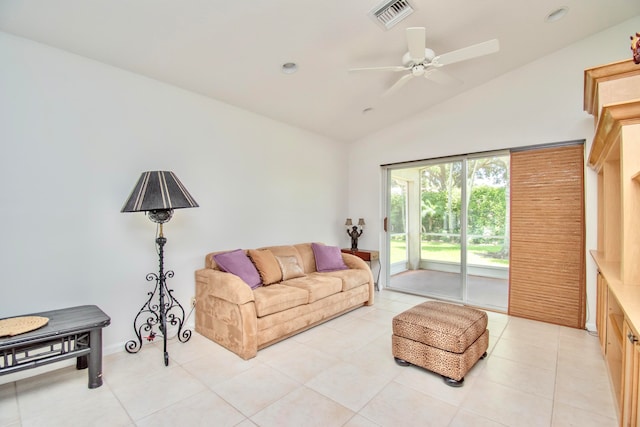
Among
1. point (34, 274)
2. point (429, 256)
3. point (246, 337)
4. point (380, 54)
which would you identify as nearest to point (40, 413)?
Result: point (34, 274)

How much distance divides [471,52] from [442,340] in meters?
2.36

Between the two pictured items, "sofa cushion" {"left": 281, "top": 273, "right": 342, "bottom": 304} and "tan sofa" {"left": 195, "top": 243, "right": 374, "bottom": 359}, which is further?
"sofa cushion" {"left": 281, "top": 273, "right": 342, "bottom": 304}

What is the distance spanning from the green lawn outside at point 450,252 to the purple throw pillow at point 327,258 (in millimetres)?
1351

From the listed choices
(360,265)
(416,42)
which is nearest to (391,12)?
(416,42)

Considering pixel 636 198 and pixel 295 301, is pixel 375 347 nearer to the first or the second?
pixel 295 301

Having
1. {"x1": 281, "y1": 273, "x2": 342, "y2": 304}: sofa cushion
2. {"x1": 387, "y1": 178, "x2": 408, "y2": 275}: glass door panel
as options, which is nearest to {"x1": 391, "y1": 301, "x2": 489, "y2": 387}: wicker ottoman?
{"x1": 281, "y1": 273, "x2": 342, "y2": 304}: sofa cushion

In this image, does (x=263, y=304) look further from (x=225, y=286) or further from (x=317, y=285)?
(x=317, y=285)

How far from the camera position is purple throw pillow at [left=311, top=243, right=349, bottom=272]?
172 inches

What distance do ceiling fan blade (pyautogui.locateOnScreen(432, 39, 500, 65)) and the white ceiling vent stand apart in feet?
1.54

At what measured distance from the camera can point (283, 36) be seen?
2691 millimetres

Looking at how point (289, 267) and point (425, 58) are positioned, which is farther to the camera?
point (289, 267)

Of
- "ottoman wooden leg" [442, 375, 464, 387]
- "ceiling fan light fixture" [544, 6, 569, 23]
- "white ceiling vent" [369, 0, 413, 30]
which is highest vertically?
"ceiling fan light fixture" [544, 6, 569, 23]

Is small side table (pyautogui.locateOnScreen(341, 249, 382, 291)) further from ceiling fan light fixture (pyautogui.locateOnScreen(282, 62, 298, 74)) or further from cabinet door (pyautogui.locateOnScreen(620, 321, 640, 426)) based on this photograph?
cabinet door (pyautogui.locateOnScreen(620, 321, 640, 426))

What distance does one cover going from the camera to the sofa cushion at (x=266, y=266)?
3568 millimetres
